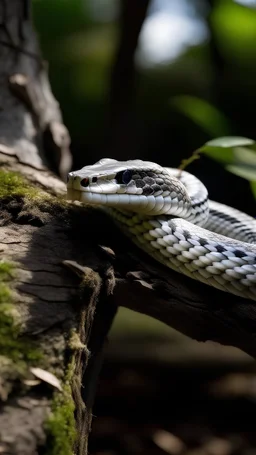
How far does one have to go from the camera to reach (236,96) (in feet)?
20.1

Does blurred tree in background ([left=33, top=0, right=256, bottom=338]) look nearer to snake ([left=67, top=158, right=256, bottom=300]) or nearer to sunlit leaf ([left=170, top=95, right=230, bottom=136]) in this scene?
sunlit leaf ([left=170, top=95, right=230, bottom=136])

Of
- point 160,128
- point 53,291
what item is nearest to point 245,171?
point 53,291

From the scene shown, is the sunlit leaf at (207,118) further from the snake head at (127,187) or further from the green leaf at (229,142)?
the snake head at (127,187)

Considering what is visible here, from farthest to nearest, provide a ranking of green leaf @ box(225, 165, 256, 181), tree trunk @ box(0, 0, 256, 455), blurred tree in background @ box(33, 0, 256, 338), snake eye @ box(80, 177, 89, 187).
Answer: blurred tree in background @ box(33, 0, 256, 338) < green leaf @ box(225, 165, 256, 181) < snake eye @ box(80, 177, 89, 187) < tree trunk @ box(0, 0, 256, 455)

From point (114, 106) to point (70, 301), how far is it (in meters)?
4.00

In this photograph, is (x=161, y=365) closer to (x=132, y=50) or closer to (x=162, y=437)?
(x=162, y=437)

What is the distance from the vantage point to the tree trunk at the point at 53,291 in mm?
1715

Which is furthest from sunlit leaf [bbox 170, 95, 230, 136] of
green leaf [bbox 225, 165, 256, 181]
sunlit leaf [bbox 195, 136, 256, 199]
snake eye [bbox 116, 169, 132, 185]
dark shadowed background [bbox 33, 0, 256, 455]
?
snake eye [bbox 116, 169, 132, 185]

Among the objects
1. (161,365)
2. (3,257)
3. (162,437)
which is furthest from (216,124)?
(3,257)

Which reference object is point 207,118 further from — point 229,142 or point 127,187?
point 127,187

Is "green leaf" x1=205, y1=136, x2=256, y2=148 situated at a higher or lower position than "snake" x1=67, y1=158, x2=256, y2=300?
higher

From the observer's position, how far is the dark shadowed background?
4.36 meters

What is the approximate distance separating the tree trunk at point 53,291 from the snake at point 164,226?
3.8 inches

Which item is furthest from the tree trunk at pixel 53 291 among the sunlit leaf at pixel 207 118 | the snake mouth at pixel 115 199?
the sunlit leaf at pixel 207 118
